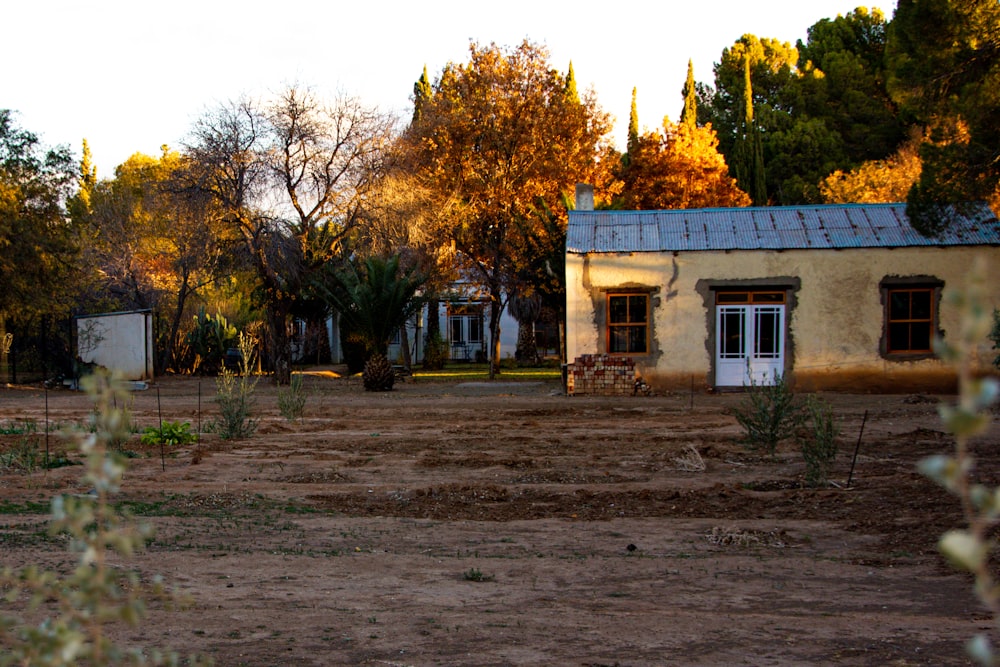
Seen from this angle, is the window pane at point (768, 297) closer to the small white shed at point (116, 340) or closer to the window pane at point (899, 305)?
the window pane at point (899, 305)

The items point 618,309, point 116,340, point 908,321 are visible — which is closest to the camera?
point 908,321

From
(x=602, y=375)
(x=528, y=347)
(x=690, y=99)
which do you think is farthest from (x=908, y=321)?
(x=690, y=99)

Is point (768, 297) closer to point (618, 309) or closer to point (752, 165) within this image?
point (618, 309)

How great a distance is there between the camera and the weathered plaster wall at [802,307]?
24.0m

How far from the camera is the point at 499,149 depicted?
3381 centimetres

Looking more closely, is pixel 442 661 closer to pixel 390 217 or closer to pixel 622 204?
A: pixel 390 217

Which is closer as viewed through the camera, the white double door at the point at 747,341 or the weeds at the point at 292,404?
the weeds at the point at 292,404

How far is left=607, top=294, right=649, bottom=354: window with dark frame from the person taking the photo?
968 inches

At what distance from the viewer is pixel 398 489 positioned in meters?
11.3

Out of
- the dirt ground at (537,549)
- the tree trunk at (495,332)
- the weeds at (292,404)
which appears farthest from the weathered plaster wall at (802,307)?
the tree trunk at (495,332)

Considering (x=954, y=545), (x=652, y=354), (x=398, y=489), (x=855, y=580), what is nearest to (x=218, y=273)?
(x=652, y=354)

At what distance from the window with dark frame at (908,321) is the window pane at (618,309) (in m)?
6.09

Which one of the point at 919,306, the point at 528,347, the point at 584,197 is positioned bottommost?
the point at 528,347

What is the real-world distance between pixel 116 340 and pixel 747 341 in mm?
18756
